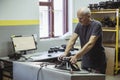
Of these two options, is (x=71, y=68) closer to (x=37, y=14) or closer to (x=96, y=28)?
(x=96, y=28)

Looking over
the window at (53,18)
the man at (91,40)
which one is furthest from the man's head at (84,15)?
the window at (53,18)

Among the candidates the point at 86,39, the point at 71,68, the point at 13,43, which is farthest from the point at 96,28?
the point at 13,43

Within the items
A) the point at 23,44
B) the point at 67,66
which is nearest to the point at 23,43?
the point at 23,44

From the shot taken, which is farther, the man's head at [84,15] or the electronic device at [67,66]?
the man's head at [84,15]

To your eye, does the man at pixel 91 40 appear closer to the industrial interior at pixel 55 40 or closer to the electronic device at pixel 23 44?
the industrial interior at pixel 55 40

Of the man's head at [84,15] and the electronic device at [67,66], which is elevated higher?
the man's head at [84,15]

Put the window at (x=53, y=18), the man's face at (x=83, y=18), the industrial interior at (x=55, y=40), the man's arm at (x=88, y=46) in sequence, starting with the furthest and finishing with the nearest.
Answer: the window at (x=53, y=18) → the man's face at (x=83, y=18) → the man's arm at (x=88, y=46) → the industrial interior at (x=55, y=40)

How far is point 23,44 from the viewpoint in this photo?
4.45m

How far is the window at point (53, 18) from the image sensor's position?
17.5 ft

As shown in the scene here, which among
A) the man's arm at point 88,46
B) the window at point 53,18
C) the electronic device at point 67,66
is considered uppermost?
the window at point 53,18

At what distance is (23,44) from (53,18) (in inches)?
53.4

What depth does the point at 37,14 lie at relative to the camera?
4934 mm

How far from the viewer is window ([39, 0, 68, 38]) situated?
5344mm

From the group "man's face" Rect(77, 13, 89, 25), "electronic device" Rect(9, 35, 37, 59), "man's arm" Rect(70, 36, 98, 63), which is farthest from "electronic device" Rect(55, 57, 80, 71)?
"electronic device" Rect(9, 35, 37, 59)
